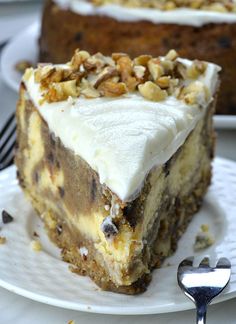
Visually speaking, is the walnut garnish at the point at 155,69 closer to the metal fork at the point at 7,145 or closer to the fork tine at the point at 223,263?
the fork tine at the point at 223,263

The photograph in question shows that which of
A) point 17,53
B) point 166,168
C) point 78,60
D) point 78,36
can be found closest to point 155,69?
point 78,60

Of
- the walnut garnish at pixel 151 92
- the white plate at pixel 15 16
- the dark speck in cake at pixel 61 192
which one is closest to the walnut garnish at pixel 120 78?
the walnut garnish at pixel 151 92

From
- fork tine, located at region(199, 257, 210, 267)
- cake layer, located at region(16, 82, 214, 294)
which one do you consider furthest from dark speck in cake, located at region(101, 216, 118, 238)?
fork tine, located at region(199, 257, 210, 267)

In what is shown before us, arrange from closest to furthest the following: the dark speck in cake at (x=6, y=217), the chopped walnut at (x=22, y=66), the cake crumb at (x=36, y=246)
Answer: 1. the cake crumb at (x=36, y=246)
2. the dark speck in cake at (x=6, y=217)
3. the chopped walnut at (x=22, y=66)

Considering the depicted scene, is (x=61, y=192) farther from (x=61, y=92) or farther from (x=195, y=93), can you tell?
(x=195, y=93)

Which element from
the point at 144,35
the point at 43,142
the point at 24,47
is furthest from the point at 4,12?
the point at 43,142
